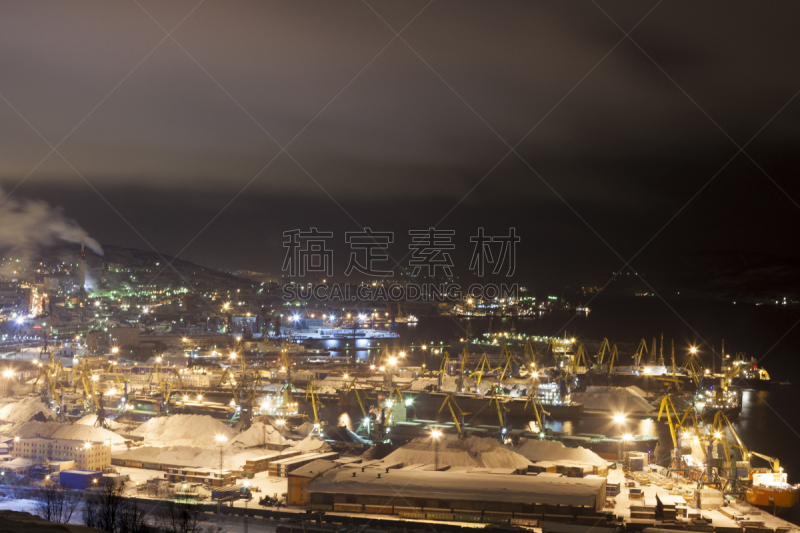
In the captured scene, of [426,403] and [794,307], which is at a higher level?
[794,307]

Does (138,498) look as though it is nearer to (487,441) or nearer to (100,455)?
(100,455)

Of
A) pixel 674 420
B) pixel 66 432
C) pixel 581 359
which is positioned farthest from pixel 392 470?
pixel 581 359

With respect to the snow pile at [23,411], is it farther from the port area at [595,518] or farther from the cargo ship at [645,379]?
the cargo ship at [645,379]

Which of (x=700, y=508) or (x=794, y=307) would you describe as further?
(x=794, y=307)

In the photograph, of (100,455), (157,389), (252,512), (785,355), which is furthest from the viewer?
(785,355)

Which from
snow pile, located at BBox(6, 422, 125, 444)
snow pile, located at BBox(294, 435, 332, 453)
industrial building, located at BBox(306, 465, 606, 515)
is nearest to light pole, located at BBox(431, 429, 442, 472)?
industrial building, located at BBox(306, 465, 606, 515)

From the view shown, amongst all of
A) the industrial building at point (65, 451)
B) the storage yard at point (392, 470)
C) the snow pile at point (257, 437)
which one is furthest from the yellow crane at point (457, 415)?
the industrial building at point (65, 451)

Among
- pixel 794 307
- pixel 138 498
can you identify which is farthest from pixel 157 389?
pixel 794 307
